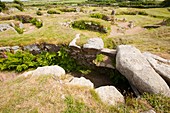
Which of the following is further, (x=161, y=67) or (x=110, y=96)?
(x=161, y=67)

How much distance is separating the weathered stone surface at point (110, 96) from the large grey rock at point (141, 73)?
855 millimetres

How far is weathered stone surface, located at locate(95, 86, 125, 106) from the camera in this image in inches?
224

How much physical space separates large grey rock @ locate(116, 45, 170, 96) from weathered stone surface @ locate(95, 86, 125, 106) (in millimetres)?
855

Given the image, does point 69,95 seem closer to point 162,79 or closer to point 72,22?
point 162,79

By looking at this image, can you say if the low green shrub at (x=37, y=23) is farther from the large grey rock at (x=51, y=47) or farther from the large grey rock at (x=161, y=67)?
the large grey rock at (x=161, y=67)

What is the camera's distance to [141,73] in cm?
601

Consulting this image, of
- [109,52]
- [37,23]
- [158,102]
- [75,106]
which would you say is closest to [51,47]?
[109,52]

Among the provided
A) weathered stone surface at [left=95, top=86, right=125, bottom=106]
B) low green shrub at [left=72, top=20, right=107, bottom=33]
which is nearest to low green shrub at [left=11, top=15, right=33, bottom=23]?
low green shrub at [left=72, top=20, right=107, bottom=33]

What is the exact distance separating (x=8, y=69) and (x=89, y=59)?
509 cm

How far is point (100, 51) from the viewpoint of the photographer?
873 centimetres

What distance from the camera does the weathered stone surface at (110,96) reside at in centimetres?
569

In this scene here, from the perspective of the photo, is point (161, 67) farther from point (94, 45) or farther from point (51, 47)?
point (51, 47)

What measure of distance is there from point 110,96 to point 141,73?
4.90ft

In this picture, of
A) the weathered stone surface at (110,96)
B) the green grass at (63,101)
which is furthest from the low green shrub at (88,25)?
the green grass at (63,101)
